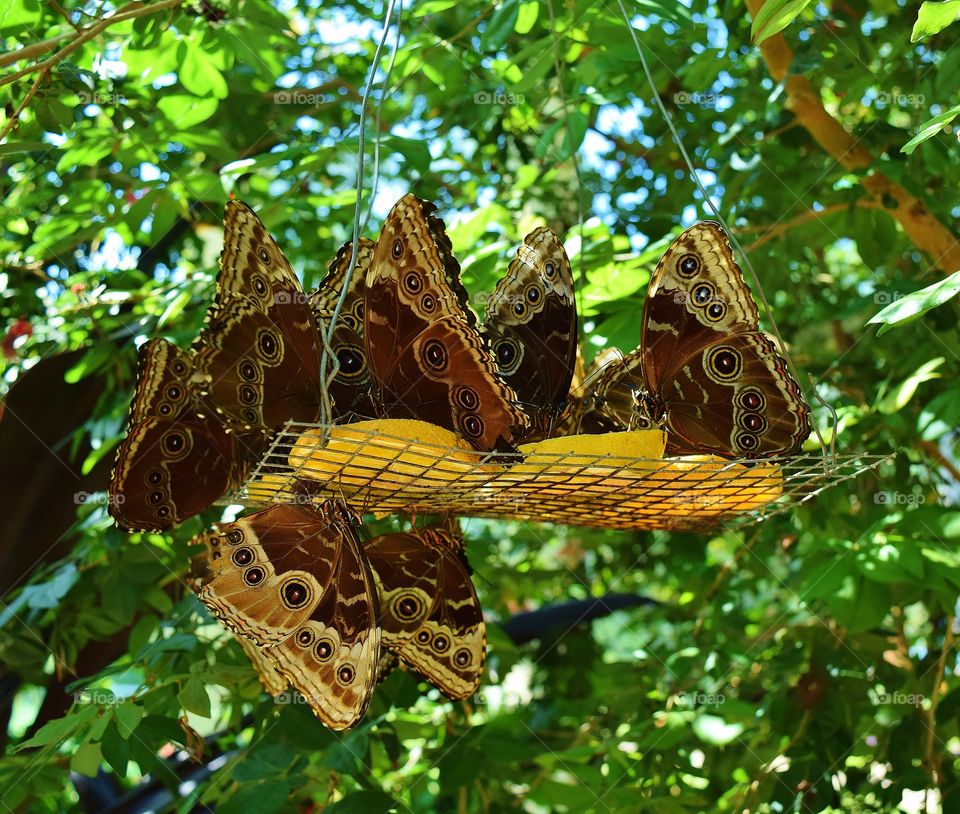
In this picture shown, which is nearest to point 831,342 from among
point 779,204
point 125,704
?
point 779,204

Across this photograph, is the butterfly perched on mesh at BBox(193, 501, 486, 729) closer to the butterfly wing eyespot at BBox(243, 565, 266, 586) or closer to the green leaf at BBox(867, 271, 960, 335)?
the butterfly wing eyespot at BBox(243, 565, 266, 586)

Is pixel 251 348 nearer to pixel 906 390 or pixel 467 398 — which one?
pixel 467 398

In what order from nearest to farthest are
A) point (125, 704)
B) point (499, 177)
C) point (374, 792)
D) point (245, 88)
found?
point (125, 704) → point (374, 792) → point (245, 88) → point (499, 177)

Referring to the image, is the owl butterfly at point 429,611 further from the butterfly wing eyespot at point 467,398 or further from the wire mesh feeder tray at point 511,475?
the butterfly wing eyespot at point 467,398

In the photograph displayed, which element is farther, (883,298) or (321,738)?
(883,298)

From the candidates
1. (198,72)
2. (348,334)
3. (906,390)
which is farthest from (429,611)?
(198,72)

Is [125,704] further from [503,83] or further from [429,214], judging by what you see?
[503,83]
